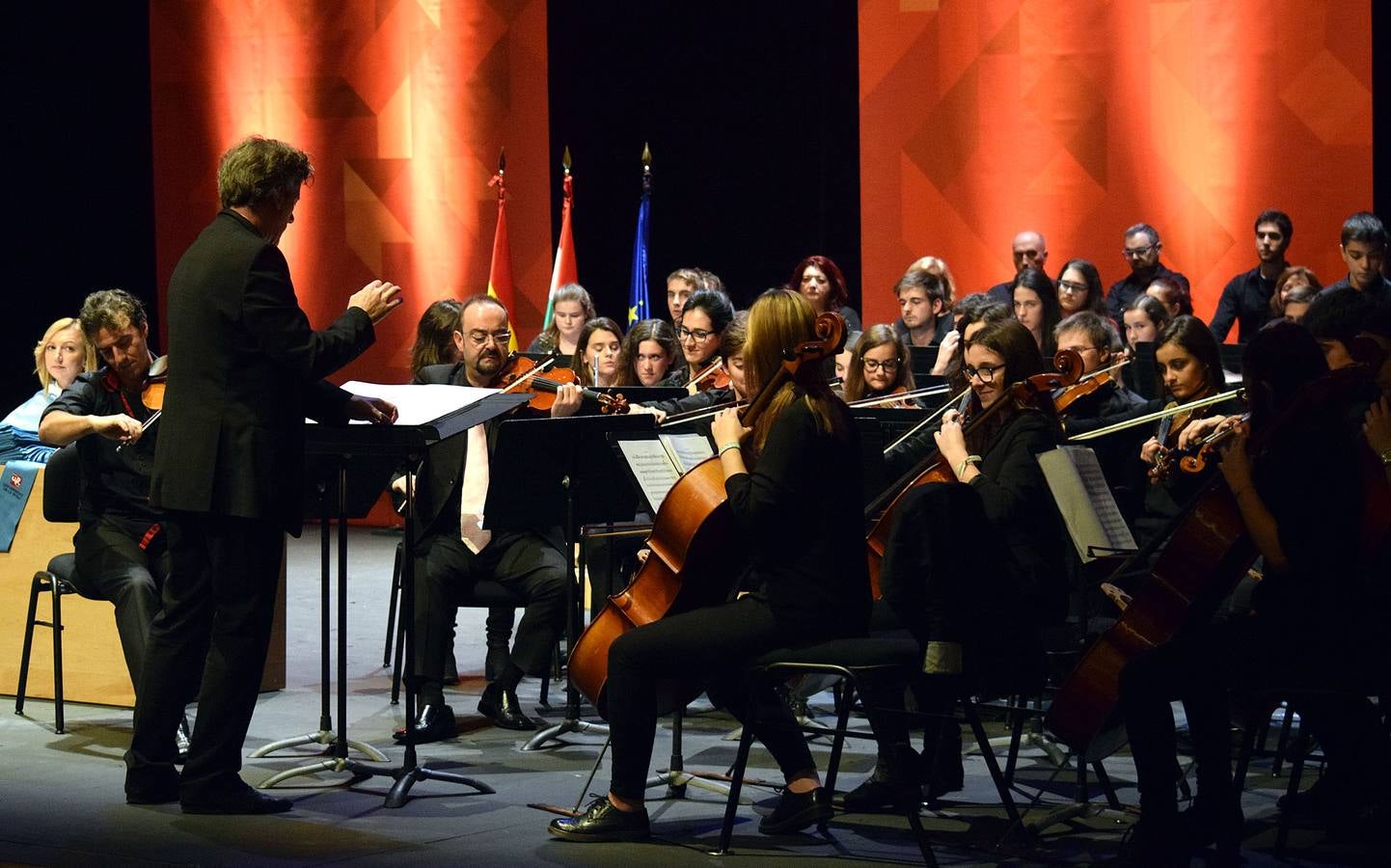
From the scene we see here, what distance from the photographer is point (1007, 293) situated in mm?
7020

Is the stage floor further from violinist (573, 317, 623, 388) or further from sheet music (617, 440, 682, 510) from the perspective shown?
violinist (573, 317, 623, 388)

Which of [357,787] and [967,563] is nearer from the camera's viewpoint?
[967,563]

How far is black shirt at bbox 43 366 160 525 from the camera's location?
4559 millimetres

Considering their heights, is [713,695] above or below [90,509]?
below

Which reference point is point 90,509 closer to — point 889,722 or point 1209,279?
point 889,722

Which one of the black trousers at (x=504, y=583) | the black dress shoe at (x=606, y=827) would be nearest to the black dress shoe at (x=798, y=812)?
the black dress shoe at (x=606, y=827)

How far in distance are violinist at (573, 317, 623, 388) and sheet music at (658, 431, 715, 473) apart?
1.70 m

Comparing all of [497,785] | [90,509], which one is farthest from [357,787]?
[90,509]

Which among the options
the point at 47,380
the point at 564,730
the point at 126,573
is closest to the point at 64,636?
the point at 126,573

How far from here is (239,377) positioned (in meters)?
3.65

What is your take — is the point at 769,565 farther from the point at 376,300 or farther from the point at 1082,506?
the point at 376,300

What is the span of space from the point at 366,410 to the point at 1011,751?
61.0 inches

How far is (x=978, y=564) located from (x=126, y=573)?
2263mm

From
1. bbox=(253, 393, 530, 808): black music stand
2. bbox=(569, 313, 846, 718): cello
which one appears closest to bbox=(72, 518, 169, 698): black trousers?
bbox=(253, 393, 530, 808): black music stand
